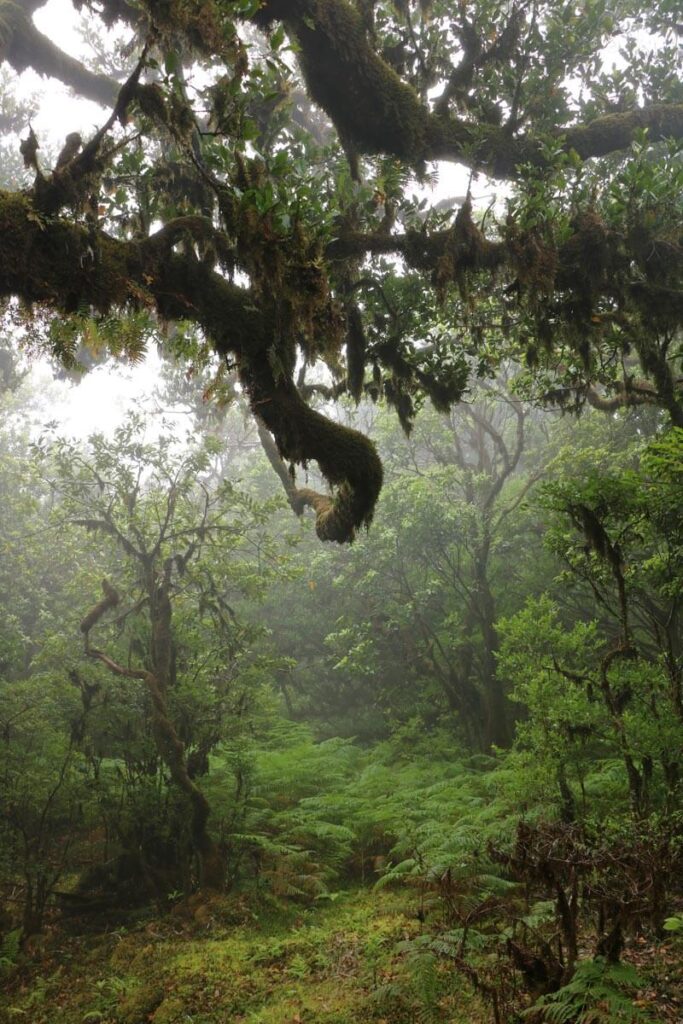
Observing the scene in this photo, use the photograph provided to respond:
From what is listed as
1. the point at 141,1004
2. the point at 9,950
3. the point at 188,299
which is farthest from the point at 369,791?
the point at 188,299

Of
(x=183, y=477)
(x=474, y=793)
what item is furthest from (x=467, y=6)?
(x=474, y=793)

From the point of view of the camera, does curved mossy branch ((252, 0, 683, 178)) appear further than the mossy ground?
Yes

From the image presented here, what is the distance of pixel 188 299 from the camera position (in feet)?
18.1

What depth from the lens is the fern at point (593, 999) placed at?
10.3 ft

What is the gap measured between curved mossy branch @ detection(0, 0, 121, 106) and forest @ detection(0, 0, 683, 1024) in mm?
54

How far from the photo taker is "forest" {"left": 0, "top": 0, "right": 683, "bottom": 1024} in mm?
4828

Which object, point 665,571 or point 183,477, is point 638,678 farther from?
point 183,477

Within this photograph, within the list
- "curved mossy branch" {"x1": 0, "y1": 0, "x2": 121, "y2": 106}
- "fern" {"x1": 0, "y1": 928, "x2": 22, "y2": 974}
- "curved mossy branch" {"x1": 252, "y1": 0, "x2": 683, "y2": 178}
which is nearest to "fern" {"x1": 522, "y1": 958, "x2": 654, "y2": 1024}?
"fern" {"x1": 0, "y1": 928, "x2": 22, "y2": 974}

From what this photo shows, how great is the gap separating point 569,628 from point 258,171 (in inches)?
479

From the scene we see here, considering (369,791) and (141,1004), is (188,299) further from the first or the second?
(369,791)

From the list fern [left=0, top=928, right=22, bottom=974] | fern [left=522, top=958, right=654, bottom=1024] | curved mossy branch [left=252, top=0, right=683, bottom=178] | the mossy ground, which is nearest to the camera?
fern [left=522, top=958, right=654, bottom=1024]

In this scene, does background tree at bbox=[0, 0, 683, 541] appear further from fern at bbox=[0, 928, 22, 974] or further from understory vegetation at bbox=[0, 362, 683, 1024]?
fern at bbox=[0, 928, 22, 974]

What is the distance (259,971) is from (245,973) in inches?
5.3

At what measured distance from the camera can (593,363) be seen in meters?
8.55
